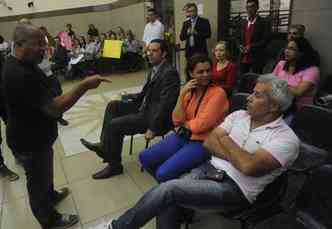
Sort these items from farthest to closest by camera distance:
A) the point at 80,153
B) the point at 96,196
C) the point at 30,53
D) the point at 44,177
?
1. the point at 80,153
2. the point at 96,196
3. the point at 44,177
4. the point at 30,53

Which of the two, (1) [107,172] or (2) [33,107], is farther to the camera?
(1) [107,172]

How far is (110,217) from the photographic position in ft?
6.66

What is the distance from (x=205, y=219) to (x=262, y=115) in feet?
3.01

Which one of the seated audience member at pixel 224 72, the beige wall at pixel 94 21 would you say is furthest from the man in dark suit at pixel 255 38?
→ the beige wall at pixel 94 21

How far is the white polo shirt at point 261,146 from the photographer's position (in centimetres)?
134

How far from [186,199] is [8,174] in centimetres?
203

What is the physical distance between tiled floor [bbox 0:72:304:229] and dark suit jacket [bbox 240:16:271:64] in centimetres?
198

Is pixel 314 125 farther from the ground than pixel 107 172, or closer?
farther from the ground

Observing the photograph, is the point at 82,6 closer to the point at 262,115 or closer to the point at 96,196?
the point at 96,196

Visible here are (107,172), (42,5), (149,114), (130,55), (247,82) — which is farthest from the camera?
(42,5)

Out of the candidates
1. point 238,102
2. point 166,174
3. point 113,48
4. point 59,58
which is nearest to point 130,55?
point 113,48

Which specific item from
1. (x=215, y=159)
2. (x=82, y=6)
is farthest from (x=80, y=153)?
(x=82, y=6)

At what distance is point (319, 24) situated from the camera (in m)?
2.92

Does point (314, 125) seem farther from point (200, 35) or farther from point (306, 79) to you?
point (200, 35)
